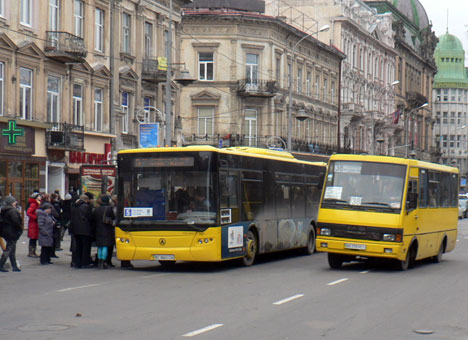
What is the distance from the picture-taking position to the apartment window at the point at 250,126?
56.5m

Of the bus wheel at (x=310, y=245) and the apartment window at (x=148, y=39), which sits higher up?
the apartment window at (x=148, y=39)

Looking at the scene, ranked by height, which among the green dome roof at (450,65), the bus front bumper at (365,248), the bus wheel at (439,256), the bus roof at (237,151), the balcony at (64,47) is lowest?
the bus wheel at (439,256)

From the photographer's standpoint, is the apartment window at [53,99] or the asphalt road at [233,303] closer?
the asphalt road at [233,303]

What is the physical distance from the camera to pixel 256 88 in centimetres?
5588

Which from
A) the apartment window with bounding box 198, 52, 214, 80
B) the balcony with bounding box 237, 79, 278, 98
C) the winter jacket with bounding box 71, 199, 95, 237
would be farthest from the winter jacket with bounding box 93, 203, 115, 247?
the apartment window with bounding box 198, 52, 214, 80

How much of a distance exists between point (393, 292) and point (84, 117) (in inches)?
915

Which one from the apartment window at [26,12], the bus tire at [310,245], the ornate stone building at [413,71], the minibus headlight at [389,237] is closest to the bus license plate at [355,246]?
the minibus headlight at [389,237]

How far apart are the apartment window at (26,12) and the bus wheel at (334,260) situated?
53.1ft

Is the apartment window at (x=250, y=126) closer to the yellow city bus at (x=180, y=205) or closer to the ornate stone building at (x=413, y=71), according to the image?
the ornate stone building at (x=413, y=71)

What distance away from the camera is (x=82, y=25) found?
36344mm

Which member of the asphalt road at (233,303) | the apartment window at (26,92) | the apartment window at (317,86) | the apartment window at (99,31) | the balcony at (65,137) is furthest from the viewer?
the apartment window at (317,86)

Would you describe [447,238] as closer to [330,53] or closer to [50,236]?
[50,236]

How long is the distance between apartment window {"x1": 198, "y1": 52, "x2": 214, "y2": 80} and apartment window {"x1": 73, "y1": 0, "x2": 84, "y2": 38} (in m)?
20.2

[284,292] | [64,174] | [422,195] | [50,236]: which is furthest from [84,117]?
[284,292]
